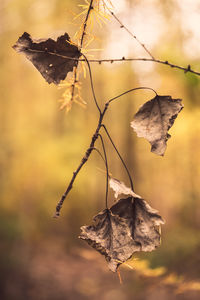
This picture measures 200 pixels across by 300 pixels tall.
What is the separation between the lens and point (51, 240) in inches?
194

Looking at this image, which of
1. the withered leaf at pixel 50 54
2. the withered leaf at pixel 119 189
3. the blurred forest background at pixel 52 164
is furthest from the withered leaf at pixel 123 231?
the blurred forest background at pixel 52 164

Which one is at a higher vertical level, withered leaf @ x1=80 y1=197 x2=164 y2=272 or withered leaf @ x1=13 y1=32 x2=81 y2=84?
withered leaf @ x1=13 y1=32 x2=81 y2=84

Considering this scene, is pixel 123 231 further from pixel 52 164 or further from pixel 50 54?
pixel 52 164

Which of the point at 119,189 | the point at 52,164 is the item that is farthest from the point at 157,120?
the point at 52,164

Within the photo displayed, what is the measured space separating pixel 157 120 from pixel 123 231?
0.18 m

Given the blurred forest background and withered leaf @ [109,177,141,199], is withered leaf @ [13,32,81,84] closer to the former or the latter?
withered leaf @ [109,177,141,199]

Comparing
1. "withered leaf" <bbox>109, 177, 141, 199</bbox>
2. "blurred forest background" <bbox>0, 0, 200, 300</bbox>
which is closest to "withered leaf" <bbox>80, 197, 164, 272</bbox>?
"withered leaf" <bbox>109, 177, 141, 199</bbox>

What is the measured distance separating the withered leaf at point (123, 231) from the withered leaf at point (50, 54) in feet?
0.78

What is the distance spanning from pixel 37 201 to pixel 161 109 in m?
4.54

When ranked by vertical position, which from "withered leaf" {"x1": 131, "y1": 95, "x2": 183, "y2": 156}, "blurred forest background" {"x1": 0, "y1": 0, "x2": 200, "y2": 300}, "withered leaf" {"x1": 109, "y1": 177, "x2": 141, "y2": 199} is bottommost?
"withered leaf" {"x1": 109, "y1": 177, "x2": 141, "y2": 199}

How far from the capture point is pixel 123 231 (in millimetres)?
441

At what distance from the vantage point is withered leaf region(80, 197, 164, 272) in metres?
0.42

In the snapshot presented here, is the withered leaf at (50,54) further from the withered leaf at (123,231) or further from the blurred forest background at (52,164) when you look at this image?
the blurred forest background at (52,164)

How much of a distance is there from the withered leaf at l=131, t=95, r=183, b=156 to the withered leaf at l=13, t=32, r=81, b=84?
0.14 meters
